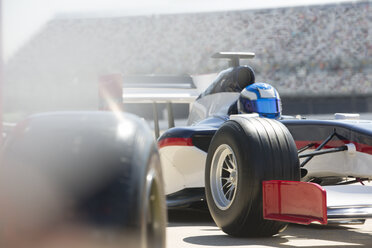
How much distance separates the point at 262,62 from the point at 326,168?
2792cm

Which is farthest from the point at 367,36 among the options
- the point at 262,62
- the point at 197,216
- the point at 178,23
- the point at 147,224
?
the point at 147,224

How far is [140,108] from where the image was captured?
23.2 m

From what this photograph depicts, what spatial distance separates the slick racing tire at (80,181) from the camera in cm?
184

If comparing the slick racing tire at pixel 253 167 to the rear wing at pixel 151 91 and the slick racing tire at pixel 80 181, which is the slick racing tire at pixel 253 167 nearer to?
the slick racing tire at pixel 80 181

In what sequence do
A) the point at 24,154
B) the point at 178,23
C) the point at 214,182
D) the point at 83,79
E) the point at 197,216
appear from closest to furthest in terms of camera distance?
1. the point at 24,154
2. the point at 214,182
3. the point at 197,216
4. the point at 83,79
5. the point at 178,23

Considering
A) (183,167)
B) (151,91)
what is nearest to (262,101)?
(183,167)

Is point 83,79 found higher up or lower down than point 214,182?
higher up

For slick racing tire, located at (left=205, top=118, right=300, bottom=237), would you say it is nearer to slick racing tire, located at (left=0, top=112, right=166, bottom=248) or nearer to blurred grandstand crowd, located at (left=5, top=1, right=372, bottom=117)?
slick racing tire, located at (left=0, top=112, right=166, bottom=248)

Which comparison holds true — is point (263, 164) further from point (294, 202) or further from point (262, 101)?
point (262, 101)

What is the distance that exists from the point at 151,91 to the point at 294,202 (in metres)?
5.05

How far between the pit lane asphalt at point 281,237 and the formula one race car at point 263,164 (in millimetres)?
116

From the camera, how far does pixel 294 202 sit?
390cm

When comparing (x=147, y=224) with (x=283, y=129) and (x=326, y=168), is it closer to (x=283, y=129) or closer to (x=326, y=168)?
(x=283, y=129)

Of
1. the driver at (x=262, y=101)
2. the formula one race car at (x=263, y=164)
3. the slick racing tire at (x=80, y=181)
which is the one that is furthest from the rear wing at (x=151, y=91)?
the slick racing tire at (x=80, y=181)
